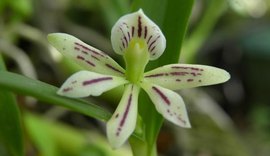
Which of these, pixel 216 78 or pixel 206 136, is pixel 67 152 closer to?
pixel 206 136

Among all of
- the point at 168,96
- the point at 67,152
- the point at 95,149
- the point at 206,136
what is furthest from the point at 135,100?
the point at 206,136

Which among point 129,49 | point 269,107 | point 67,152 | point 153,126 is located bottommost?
point 67,152

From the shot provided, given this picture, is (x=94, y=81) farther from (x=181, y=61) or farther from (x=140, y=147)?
(x=181, y=61)

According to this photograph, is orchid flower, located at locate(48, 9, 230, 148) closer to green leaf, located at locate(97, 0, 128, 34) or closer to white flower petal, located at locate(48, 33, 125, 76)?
white flower petal, located at locate(48, 33, 125, 76)

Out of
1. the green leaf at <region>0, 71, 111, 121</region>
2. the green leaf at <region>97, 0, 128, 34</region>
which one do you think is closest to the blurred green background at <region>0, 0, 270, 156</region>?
the green leaf at <region>97, 0, 128, 34</region>

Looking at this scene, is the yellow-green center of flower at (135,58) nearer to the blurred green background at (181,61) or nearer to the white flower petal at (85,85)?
the white flower petal at (85,85)

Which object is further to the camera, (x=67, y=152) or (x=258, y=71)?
(x=258, y=71)

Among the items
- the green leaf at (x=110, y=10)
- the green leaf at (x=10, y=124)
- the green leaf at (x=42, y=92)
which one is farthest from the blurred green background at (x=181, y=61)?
the green leaf at (x=42, y=92)
